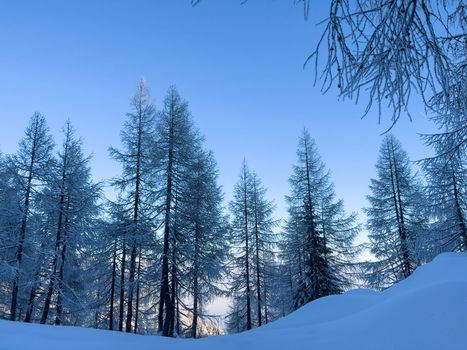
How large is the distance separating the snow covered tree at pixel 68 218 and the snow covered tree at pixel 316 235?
11.7 meters

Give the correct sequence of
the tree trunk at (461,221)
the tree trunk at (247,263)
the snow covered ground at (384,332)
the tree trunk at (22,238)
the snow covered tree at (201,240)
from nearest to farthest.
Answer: the snow covered ground at (384,332)
the tree trunk at (22,238)
the tree trunk at (461,221)
the snow covered tree at (201,240)
the tree trunk at (247,263)

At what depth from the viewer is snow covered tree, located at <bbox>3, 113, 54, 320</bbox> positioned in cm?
1401

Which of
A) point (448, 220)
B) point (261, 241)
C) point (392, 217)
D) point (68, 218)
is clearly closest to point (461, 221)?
point (448, 220)

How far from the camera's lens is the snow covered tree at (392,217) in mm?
18328

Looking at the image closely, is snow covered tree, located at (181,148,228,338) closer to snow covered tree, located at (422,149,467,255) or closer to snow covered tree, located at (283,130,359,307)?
snow covered tree, located at (283,130,359,307)

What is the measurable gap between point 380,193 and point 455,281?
1758 cm

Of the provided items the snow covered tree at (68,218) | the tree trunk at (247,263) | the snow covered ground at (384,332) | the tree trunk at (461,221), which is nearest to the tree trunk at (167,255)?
the snow covered tree at (68,218)

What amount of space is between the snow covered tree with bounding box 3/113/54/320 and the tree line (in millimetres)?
47

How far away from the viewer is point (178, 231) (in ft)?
52.2

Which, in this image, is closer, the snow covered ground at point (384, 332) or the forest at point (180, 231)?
the snow covered ground at point (384, 332)

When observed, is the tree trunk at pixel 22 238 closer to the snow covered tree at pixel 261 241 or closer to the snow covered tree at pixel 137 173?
the snow covered tree at pixel 137 173

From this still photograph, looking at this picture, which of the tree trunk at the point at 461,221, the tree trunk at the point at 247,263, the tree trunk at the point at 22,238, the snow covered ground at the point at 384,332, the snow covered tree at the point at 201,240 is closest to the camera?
the snow covered ground at the point at 384,332

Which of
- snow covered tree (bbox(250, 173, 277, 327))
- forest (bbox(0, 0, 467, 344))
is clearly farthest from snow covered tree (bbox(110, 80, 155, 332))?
snow covered tree (bbox(250, 173, 277, 327))

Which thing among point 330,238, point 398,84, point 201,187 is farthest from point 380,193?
point 398,84
